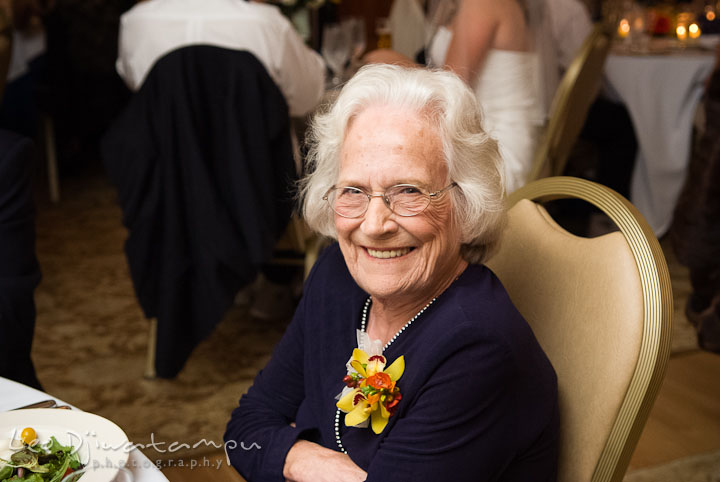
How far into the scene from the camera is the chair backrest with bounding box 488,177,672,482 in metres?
0.97

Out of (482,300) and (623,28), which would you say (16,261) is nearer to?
(482,300)

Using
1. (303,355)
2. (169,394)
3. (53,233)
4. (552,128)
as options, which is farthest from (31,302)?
(53,233)

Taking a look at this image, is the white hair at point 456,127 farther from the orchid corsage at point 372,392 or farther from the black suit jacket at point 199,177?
the black suit jacket at point 199,177

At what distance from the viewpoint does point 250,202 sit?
2.31 meters

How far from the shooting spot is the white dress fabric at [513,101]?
2432 millimetres

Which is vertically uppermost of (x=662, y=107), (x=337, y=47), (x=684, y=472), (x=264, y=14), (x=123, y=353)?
(x=264, y=14)

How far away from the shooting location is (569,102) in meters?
2.58

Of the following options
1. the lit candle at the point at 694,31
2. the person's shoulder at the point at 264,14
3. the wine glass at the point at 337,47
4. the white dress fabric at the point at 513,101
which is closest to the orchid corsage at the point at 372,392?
the white dress fabric at the point at 513,101

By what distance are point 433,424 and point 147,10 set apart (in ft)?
6.52

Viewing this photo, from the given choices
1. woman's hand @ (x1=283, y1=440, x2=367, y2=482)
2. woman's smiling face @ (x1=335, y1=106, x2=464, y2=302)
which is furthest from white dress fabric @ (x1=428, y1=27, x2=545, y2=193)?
woman's hand @ (x1=283, y1=440, x2=367, y2=482)

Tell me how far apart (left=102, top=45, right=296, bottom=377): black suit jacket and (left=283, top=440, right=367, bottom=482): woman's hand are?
1.23 m

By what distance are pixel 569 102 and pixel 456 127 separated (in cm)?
166

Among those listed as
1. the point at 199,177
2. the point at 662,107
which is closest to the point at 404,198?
the point at 199,177

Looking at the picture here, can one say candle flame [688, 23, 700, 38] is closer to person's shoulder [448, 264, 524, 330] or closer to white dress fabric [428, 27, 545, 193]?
white dress fabric [428, 27, 545, 193]
